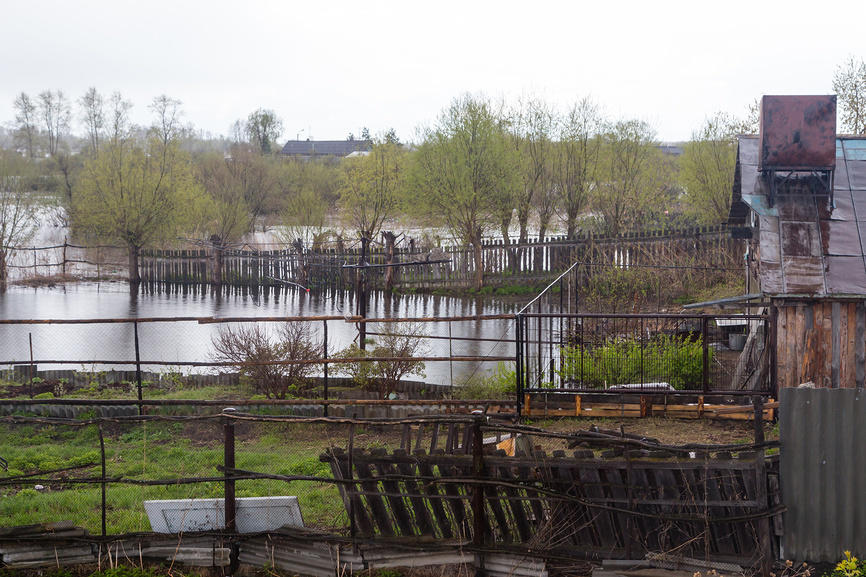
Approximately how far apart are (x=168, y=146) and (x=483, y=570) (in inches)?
1495

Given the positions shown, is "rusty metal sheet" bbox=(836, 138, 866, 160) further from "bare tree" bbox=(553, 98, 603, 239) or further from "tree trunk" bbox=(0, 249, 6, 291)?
"tree trunk" bbox=(0, 249, 6, 291)

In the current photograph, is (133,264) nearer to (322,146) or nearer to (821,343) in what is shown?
(821,343)

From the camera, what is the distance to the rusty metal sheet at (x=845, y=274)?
433 inches

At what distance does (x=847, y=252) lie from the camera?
37.7 feet

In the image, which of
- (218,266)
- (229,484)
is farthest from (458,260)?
(229,484)

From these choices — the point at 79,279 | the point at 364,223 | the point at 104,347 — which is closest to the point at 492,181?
the point at 364,223

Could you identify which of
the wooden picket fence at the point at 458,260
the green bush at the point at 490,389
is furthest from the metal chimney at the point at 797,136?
the wooden picket fence at the point at 458,260

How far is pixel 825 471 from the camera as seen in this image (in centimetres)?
598

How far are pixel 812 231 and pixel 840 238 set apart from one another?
1.28 feet

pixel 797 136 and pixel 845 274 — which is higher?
pixel 797 136

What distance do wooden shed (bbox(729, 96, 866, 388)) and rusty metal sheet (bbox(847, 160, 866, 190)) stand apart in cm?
2

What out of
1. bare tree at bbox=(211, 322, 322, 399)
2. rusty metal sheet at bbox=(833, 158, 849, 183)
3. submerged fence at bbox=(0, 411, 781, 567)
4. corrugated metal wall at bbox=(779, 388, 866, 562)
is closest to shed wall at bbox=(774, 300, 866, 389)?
rusty metal sheet at bbox=(833, 158, 849, 183)

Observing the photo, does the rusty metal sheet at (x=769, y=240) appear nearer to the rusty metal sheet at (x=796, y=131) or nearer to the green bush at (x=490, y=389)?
the rusty metal sheet at (x=796, y=131)

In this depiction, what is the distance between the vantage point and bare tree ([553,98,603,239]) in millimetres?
32688
